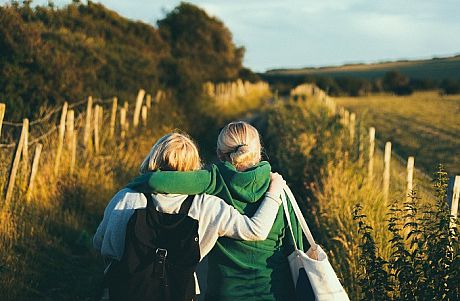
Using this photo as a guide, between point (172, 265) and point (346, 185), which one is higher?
point (172, 265)

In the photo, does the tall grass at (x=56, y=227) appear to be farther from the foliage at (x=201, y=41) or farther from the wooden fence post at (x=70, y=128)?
the foliage at (x=201, y=41)

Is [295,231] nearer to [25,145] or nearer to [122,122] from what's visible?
[25,145]

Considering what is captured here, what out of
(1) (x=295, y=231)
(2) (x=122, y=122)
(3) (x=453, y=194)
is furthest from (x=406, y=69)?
(1) (x=295, y=231)

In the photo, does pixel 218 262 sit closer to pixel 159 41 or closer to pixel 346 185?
pixel 346 185

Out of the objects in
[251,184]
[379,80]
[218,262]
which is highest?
[251,184]

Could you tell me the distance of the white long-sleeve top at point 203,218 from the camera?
466cm

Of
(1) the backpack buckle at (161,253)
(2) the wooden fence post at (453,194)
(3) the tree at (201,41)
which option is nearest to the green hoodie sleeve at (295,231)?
(1) the backpack buckle at (161,253)

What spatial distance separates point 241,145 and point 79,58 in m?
14.5

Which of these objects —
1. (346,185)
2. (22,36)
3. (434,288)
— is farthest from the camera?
(22,36)

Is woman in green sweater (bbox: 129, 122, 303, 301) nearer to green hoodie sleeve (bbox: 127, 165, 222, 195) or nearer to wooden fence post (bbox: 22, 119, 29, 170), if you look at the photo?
green hoodie sleeve (bbox: 127, 165, 222, 195)

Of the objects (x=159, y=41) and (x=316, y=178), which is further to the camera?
→ (x=159, y=41)

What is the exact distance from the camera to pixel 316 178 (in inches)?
530

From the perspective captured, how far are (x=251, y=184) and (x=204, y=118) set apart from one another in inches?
899

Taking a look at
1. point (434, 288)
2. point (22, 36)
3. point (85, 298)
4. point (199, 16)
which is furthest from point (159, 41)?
point (434, 288)
